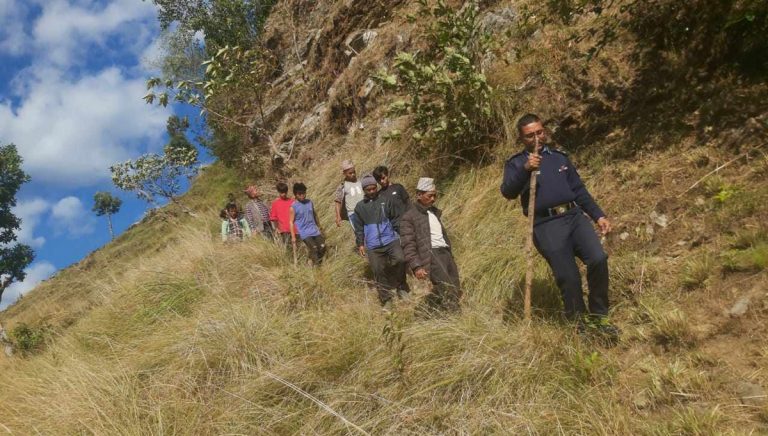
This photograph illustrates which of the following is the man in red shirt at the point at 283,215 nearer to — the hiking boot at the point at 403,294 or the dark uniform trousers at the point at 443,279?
the hiking boot at the point at 403,294

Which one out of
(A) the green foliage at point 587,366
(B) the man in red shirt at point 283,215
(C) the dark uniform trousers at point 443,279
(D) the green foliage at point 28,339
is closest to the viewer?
(A) the green foliage at point 587,366

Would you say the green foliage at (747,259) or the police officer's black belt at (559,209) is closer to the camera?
the green foliage at (747,259)

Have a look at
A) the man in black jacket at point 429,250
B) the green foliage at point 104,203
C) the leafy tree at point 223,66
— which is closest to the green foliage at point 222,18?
the leafy tree at point 223,66

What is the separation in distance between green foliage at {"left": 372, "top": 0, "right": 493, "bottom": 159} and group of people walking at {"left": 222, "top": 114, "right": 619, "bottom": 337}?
1217mm

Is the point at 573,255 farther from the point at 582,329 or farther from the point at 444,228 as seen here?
the point at 444,228

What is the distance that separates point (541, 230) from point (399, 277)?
2.34m

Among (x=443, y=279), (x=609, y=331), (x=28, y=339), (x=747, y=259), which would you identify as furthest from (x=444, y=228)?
(x=28, y=339)

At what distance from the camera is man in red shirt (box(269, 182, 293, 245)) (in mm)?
7666

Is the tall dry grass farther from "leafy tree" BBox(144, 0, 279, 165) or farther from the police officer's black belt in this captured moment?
"leafy tree" BBox(144, 0, 279, 165)

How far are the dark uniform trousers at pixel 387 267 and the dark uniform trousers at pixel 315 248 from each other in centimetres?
173

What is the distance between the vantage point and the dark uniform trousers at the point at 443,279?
15.1 ft

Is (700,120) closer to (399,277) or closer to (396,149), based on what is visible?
(399,277)

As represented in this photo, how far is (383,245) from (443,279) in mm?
1130

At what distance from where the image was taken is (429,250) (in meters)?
4.76
